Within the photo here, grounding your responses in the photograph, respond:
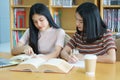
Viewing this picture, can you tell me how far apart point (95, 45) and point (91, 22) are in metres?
0.19

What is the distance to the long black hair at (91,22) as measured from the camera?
191 cm

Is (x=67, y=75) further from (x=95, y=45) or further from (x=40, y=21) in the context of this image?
(x=40, y=21)

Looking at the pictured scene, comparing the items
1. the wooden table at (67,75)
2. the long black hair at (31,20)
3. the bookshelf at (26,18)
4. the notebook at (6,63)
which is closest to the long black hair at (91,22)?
the long black hair at (31,20)

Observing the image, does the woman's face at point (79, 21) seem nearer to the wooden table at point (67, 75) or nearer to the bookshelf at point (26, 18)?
the wooden table at point (67, 75)

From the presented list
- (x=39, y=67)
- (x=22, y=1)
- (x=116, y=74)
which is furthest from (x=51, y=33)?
(x=22, y=1)

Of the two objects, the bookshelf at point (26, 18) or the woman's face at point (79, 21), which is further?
the bookshelf at point (26, 18)

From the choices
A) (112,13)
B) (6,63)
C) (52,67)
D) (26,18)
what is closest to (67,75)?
(52,67)

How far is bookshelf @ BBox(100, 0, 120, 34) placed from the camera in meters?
3.12

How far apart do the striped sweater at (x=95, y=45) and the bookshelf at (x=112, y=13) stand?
1160mm

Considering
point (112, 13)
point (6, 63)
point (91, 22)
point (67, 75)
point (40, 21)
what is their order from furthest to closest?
point (112, 13), point (40, 21), point (91, 22), point (6, 63), point (67, 75)

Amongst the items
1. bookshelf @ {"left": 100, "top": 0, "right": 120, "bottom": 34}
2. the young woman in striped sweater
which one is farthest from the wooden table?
bookshelf @ {"left": 100, "top": 0, "right": 120, "bottom": 34}

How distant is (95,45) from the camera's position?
1.99m

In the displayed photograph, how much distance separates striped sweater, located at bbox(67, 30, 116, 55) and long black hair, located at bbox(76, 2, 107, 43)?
4cm

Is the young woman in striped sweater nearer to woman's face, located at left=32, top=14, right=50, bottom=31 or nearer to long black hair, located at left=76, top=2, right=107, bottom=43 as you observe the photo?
long black hair, located at left=76, top=2, right=107, bottom=43
